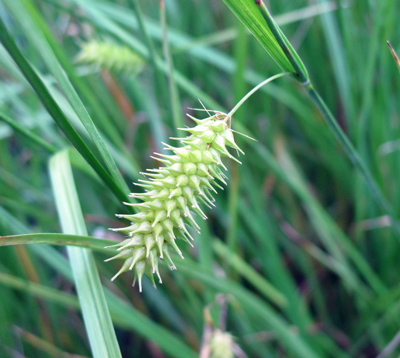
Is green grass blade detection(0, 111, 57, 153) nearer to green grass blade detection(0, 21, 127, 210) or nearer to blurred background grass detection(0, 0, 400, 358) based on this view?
green grass blade detection(0, 21, 127, 210)

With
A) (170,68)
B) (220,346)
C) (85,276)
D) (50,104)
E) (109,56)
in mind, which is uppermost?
(109,56)

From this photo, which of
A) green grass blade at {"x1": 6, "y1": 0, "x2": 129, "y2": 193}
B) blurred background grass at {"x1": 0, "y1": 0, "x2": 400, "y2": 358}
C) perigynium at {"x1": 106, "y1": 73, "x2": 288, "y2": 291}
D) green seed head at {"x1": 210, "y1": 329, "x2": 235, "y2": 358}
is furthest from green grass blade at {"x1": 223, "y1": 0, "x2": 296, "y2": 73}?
green seed head at {"x1": 210, "y1": 329, "x2": 235, "y2": 358}

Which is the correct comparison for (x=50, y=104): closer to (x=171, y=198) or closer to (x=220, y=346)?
(x=171, y=198)

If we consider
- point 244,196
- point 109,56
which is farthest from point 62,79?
point 244,196

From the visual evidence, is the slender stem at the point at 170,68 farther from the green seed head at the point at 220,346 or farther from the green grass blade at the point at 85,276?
the green seed head at the point at 220,346

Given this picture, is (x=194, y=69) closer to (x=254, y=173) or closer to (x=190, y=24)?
(x=190, y=24)

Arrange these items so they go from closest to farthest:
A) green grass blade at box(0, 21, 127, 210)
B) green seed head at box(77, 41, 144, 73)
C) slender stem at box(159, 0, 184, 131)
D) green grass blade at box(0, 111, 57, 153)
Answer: green grass blade at box(0, 21, 127, 210) < green grass blade at box(0, 111, 57, 153) < slender stem at box(159, 0, 184, 131) < green seed head at box(77, 41, 144, 73)

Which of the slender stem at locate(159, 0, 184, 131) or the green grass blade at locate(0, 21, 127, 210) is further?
the slender stem at locate(159, 0, 184, 131)
